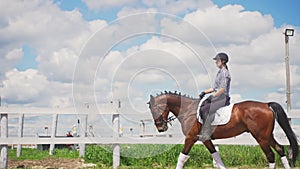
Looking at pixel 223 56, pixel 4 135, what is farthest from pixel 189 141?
pixel 4 135

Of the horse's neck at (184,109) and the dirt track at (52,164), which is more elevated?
the horse's neck at (184,109)

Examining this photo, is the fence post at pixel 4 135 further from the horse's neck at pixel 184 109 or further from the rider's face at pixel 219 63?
the rider's face at pixel 219 63

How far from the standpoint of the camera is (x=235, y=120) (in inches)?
316

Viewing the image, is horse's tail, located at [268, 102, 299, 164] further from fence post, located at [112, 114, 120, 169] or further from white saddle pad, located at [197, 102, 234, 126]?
fence post, located at [112, 114, 120, 169]

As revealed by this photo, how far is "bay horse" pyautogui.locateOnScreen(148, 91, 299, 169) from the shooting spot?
7848mm

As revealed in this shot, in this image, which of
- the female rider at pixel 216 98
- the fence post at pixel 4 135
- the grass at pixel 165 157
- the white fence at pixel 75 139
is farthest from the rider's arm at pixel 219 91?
the fence post at pixel 4 135

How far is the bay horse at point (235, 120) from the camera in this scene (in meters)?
7.85

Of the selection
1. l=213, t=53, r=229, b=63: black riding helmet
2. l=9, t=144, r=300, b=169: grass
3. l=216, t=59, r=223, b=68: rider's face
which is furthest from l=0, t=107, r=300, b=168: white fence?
l=213, t=53, r=229, b=63: black riding helmet

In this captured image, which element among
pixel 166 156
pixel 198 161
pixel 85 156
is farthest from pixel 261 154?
pixel 85 156

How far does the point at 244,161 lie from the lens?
11039 mm

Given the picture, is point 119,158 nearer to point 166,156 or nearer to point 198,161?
point 166,156

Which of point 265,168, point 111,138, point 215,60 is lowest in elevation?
point 265,168

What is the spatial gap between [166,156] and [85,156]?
7.53 feet

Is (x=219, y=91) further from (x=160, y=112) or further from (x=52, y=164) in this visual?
(x=52, y=164)
